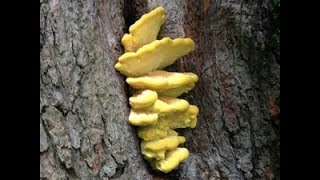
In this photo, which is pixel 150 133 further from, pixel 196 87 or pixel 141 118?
pixel 196 87

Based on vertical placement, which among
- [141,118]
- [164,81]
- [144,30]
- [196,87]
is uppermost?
[144,30]

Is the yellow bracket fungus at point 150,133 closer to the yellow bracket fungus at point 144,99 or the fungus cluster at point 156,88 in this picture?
the fungus cluster at point 156,88

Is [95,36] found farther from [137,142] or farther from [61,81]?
[137,142]

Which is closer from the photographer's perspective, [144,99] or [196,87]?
[144,99]

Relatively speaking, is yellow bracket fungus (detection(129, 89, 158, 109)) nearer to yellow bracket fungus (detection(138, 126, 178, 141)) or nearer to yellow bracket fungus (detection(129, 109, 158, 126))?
yellow bracket fungus (detection(129, 109, 158, 126))

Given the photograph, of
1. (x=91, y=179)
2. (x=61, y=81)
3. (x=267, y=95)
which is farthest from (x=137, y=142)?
(x=267, y=95)

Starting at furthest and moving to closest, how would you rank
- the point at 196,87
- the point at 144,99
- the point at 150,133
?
the point at 196,87, the point at 150,133, the point at 144,99

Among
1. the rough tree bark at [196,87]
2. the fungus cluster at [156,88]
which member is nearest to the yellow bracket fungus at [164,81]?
the fungus cluster at [156,88]

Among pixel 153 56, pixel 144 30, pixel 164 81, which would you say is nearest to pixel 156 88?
pixel 164 81
